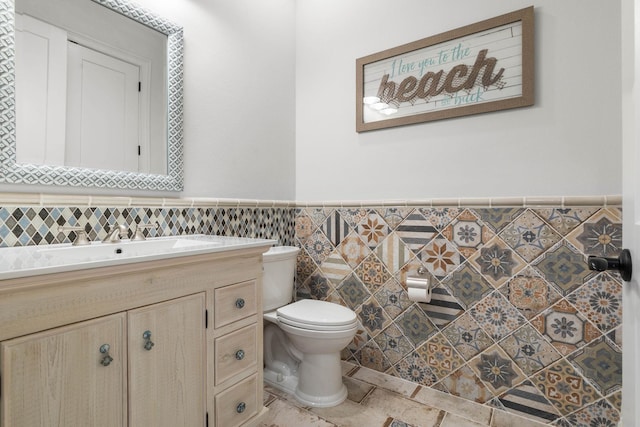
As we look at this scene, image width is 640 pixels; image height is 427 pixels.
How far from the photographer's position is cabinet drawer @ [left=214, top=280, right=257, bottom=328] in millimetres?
1282

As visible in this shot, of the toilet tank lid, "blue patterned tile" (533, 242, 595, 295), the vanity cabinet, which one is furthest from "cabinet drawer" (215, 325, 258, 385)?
"blue patterned tile" (533, 242, 595, 295)

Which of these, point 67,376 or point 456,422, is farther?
point 456,422

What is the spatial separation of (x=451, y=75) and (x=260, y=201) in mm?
1404

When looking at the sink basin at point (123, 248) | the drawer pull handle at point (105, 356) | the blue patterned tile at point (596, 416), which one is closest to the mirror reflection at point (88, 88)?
the sink basin at point (123, 248)

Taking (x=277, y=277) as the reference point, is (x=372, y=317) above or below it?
below

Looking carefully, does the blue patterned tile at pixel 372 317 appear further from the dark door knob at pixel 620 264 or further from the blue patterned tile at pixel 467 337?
the dark door knob at pixel 620 264

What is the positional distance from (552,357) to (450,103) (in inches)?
56.1


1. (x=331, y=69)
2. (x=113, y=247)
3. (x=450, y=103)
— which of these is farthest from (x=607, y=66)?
(x=113, y=247)

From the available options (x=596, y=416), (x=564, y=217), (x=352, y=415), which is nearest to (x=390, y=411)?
(x=352, y=415)

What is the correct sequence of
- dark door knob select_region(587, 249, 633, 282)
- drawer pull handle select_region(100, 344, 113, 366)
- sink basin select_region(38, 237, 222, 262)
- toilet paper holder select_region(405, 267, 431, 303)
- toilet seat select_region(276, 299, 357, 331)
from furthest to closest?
toilet paper holder select_region(405, 267, 431, 303)
toilet seat select_region(276, 299, 357, 331)
sink basin select_region(38, 237, 222, 262)
drawer pull handle select_region(100, 344, 113, 366)
dark door knob select_region(587, 249, 633, 282)

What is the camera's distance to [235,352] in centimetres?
135

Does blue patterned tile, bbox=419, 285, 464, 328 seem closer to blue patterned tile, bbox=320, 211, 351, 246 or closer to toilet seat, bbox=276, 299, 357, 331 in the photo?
toilet seat, bbox=276, 299, 357, 331

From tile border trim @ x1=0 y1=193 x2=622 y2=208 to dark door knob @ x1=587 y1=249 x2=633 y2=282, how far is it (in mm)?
997

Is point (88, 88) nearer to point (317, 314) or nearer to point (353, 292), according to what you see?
point (317, 314)
